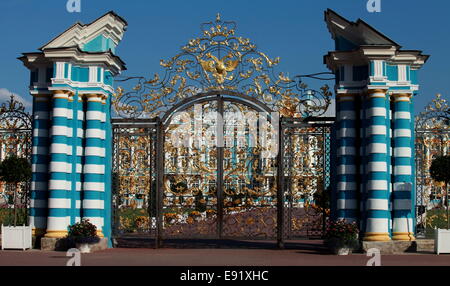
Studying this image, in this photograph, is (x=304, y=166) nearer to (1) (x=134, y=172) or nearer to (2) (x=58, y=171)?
(1) (x=134, y=172)

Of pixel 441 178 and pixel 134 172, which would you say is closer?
pixel 441 178

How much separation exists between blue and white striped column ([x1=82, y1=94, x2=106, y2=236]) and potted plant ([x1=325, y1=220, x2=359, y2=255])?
641 cm

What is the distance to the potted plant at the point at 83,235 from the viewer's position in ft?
59.5

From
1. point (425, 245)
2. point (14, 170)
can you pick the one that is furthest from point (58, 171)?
point (425, 245)

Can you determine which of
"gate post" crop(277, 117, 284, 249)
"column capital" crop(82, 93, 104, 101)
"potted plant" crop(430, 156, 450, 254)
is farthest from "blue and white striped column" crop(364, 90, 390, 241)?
"column capital" crop(82, 93, 104, 101)

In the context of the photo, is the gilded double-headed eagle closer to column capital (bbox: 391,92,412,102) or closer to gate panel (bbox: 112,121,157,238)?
gate panel (bbox: 112,121,157,238)

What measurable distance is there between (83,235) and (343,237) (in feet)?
22.4

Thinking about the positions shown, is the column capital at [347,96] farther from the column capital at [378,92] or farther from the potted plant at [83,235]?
the potted plant at [83,235]

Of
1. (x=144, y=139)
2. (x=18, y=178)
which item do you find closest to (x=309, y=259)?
(x=144, y=139)

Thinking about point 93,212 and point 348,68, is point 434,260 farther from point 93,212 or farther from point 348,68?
point 93,212

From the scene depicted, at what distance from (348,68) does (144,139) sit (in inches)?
243

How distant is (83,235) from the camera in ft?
59.8

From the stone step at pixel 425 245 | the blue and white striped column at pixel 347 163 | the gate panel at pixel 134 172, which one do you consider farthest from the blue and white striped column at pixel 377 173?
the gate panel at pixel 134 172

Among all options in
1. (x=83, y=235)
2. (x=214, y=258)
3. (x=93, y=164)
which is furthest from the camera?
(x=93, y=164)
